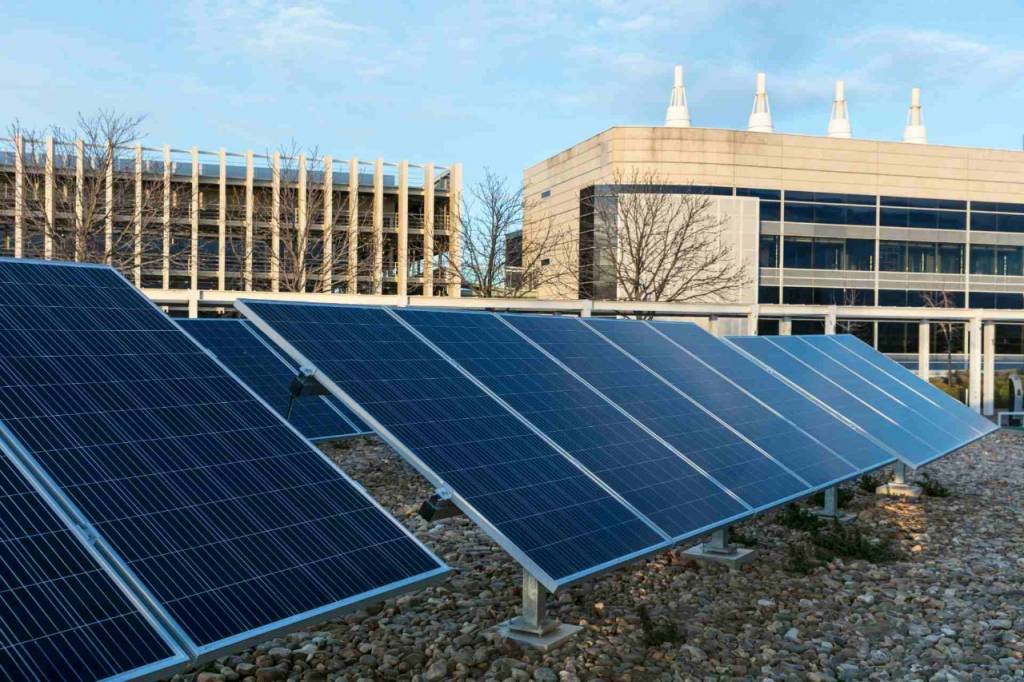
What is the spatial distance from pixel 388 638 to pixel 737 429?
475 cm

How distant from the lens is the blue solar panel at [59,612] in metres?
3.90

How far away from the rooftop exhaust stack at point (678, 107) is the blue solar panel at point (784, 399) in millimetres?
55550

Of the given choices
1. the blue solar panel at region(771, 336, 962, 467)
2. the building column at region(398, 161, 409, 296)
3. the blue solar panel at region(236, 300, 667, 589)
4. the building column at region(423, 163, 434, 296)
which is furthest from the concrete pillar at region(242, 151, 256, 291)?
the blue solar panel at region(236, 300, 667, 589)

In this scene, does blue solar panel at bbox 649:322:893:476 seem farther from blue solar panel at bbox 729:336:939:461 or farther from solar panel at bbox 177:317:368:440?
solar panel at bbox 177:317:368:440

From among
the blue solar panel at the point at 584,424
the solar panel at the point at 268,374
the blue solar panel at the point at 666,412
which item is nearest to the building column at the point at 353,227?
the solar panel at the point at 268,374

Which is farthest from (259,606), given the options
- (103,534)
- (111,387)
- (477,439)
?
(477,439)

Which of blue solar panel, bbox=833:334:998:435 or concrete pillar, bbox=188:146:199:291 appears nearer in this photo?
blue solar panel, bbox=833:334:998:435

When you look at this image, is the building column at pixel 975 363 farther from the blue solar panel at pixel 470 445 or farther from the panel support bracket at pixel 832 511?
the blue solar panel at pixel 470 445

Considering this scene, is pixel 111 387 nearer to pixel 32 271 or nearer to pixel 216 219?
pixel 32 271

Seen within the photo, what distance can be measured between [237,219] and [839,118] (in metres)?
46.7

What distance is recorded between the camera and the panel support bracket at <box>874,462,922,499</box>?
1656cm

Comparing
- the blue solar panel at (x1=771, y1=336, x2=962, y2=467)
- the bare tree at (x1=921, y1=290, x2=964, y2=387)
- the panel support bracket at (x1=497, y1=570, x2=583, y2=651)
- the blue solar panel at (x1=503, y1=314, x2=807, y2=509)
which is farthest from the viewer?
the bare tree at (x1=921, y1=290, x2=964, y2=387)

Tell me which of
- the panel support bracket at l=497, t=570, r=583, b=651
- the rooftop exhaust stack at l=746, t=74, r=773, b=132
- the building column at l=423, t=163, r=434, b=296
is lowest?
the panel support bracket at l=497, t=570, r=583, b=651

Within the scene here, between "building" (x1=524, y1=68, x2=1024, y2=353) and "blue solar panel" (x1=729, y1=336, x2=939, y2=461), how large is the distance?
149 feet
